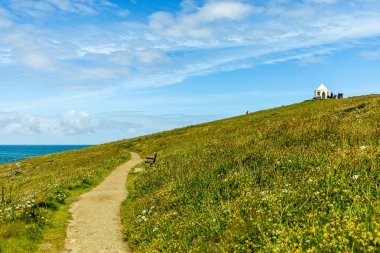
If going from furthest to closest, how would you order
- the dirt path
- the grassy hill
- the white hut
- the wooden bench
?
the white hut → the wooden bench → the dirt path → the grassy hill

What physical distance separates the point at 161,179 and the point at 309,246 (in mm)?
14798

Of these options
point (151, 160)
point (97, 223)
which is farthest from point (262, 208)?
point (151, 160)

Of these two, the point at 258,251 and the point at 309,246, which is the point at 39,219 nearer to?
the point at 258,251

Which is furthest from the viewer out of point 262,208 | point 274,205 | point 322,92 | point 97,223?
point 322,92

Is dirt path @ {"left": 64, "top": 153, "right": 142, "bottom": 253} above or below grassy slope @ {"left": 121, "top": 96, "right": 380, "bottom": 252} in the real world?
below

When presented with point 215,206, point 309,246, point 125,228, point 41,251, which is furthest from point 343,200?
point 41,251

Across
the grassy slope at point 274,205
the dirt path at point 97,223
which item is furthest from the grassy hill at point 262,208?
the dirt path at point 97,223

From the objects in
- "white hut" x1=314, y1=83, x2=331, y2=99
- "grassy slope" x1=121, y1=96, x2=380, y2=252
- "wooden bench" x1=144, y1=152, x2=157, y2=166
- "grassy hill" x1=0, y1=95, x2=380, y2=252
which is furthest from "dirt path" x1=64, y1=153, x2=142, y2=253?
"white hut" x1=314, y1=83, x2=331, y2=99

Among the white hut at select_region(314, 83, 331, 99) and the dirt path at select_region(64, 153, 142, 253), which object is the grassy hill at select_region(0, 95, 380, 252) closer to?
the dirt path at select_region(64, 153, 142, 253)

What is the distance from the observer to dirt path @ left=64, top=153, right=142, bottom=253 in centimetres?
1284

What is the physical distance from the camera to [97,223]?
52.7ft

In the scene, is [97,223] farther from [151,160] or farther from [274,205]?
[151,160]

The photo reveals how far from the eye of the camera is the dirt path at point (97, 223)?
12.8 metres

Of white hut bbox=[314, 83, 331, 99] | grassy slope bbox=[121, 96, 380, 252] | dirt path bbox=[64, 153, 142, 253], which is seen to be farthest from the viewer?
white hut bbox=[314, 83, 331, 99]
